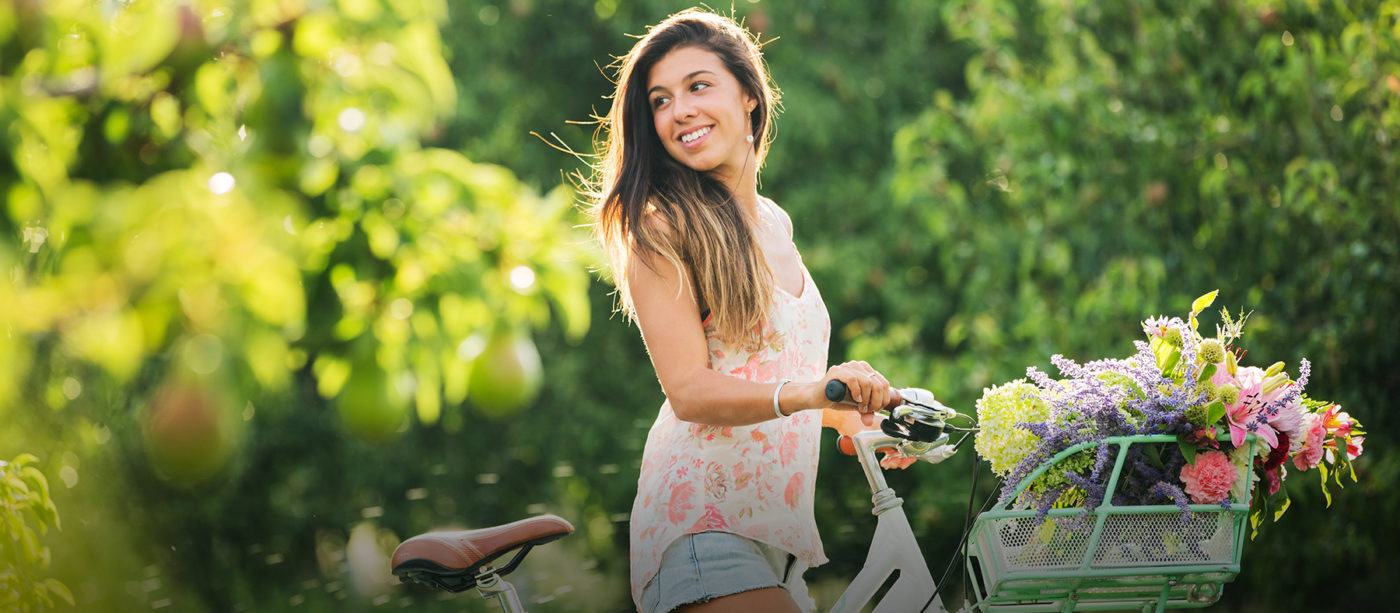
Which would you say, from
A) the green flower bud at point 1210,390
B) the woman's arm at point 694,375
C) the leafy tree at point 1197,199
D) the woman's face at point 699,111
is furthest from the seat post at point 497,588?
the leafy tree at point 1197,199

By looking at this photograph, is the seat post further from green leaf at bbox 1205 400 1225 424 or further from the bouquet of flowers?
green leaf at bbox 1205 400 1225 424

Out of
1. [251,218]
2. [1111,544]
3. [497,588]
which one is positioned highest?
[251,218]

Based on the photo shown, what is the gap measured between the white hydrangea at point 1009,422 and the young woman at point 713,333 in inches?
6.6

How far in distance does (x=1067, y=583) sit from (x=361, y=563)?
534 centimetres

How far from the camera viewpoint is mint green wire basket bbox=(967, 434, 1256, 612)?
1563 millimetres

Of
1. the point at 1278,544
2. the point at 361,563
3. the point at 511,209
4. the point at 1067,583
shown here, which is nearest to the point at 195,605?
the point at 361,563

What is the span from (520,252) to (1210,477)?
3.55ft

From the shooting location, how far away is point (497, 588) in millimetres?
1894

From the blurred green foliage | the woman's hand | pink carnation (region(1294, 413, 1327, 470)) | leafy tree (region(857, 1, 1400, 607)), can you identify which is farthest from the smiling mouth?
leafy tree (region(857, 1, 1400, 607))

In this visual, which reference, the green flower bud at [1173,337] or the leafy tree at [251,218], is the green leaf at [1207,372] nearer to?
the green flower bud at [1173,337]

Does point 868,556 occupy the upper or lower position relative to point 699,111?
lower

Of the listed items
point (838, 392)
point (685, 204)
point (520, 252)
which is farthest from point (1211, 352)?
point (520, 252)

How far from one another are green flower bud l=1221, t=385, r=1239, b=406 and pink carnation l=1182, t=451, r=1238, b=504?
7 cm

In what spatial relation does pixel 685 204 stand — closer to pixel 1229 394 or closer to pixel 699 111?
pixel 699 111
